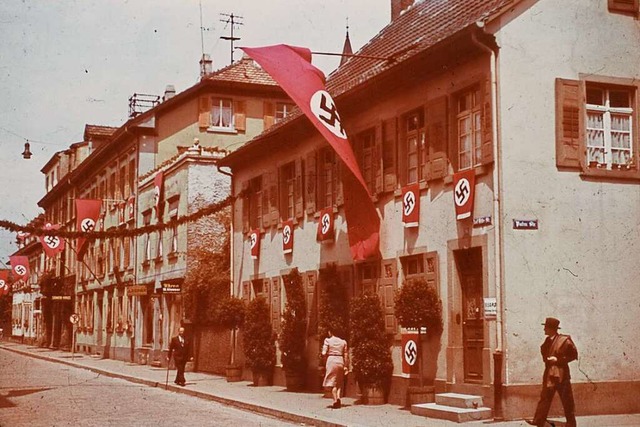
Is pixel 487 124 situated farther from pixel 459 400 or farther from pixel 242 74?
pixel 242 74

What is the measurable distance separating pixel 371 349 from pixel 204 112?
23.6 metres

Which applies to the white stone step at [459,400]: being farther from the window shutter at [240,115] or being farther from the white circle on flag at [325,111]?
the window shutter at [240,115]

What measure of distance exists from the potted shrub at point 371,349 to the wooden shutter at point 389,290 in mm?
370

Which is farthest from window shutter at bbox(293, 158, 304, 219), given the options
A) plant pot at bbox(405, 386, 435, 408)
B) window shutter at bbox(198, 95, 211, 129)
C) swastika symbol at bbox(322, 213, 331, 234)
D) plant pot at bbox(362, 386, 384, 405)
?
window shutter at bbox(198, 95, 211, 129)

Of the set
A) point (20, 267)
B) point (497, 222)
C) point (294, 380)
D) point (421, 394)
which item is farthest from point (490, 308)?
point (20, 267)

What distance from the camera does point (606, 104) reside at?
18672 mm

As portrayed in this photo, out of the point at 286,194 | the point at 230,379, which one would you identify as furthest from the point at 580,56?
the point at 230,379

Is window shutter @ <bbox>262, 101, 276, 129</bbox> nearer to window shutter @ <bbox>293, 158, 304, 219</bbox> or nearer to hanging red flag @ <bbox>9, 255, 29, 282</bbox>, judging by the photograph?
window shutter @ <bbox>293, 158, 304, 219</bbox>

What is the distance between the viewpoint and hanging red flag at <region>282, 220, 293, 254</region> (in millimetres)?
27594

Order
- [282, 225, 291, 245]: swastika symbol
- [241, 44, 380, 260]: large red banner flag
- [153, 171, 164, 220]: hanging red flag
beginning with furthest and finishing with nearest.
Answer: [153, 171, 164, 220]: hanging red flag
[282, 225, 291, 245]: swastika symbol
[241, 44, 380, 260]: large red banner flag

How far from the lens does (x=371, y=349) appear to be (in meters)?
20.8

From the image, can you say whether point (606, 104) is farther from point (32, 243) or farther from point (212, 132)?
point (32, 243)

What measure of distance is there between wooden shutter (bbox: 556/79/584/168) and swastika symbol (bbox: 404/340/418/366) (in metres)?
4.76

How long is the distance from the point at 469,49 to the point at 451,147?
1.94 metres
